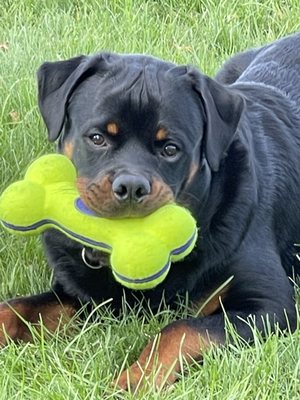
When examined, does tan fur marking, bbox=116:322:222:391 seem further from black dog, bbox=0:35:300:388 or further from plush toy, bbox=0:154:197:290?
plush toy, bbox=0:154:197:290

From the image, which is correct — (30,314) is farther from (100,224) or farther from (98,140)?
(98,140)

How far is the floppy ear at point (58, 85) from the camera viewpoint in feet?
10.8

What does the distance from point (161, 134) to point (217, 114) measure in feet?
0.82

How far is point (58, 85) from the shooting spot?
3.34m

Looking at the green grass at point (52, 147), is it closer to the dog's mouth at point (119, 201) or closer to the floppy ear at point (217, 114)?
the dog's mouth at point (119, 201)

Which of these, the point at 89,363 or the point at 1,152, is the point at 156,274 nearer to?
the point at 89,363

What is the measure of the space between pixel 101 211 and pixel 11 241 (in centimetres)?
95

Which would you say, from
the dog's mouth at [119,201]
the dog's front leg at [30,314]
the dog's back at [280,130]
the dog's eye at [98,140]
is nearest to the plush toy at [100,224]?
the dog's mouth at [119,201]

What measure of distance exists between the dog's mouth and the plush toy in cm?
2

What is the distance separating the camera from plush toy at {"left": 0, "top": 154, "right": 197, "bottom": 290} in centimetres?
293

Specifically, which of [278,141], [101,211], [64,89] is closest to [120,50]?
[278,141]

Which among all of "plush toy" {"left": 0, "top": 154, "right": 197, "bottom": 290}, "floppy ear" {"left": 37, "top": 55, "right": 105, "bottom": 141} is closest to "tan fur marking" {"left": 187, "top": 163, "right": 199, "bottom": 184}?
"plush toy" {"left": 0, "top": 154, "right": 197, "bottom": 290}

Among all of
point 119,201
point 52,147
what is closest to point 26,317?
point 119,201

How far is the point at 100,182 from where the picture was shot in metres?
3.07
